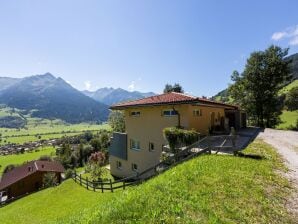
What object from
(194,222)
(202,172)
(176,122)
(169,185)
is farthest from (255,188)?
(176,122)

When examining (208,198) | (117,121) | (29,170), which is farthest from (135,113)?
(29,170)

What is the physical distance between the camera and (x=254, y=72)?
46.2 meters

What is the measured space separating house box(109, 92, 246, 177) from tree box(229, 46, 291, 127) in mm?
14335

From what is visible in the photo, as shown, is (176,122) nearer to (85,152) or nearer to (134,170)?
(134,170)

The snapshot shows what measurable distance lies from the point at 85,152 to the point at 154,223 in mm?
95935

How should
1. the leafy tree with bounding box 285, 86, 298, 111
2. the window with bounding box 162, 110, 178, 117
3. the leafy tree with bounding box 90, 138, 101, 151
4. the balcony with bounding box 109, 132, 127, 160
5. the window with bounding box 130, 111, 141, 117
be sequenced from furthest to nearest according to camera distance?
the leafy tree with bounding box 90, 138, 101, 151
the leafy tree with bounding box 285, 86, 298, 111
the balcony with bounding box 109, 132, 127, 160
the window with bounding box 130, 111, 141, 117
the window with bounding box 162, 110, 178, 117

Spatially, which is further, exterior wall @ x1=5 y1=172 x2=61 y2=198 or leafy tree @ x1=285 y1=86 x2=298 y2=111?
leafy tree @ x1=285 y1=86 x2=298 y2=111

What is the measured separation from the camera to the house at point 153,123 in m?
23.5

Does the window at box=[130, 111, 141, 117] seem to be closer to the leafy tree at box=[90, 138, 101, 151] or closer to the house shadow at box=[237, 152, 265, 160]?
the house shadow at box=[237, 152, 265, 160]

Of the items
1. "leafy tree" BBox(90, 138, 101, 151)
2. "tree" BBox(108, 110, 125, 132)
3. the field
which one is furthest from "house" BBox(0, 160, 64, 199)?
the field

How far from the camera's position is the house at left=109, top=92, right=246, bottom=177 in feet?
77.2

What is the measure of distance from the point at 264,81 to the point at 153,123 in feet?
94.1

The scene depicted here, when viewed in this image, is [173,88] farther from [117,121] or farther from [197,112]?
[197,112]

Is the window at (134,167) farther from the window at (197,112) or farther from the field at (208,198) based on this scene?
the field at (208,198)
